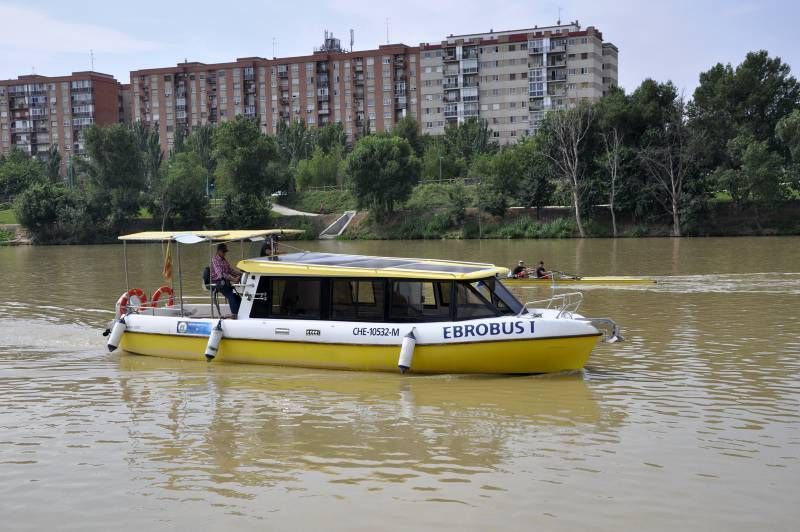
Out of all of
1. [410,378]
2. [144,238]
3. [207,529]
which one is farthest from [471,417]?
[144,238]

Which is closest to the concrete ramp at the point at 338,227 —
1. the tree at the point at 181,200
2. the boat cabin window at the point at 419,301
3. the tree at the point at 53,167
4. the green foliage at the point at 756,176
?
the tree at the point at 181,200

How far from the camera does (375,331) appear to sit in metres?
15.2

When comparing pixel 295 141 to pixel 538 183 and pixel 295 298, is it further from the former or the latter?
pixel 295 298

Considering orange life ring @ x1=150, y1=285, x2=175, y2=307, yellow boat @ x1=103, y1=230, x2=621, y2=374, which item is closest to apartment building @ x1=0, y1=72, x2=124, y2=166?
orange life ring @ x1=150, y1=285, x2=175, y2=307

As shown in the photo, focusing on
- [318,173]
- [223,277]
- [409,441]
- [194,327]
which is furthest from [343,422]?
[318,173]

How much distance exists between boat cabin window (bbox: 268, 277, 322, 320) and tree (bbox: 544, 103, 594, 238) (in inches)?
2312

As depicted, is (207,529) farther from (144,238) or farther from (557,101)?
(557,101)

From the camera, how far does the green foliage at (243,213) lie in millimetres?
87000

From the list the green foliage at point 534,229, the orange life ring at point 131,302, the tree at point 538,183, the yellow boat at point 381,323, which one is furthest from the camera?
the tree at point 538,183

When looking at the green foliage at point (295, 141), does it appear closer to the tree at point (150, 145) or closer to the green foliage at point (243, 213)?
the tree at point (150, 145)

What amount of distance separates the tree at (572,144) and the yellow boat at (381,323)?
58612 millimetres

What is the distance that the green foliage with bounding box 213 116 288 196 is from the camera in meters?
91.4

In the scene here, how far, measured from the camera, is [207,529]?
837 centimetres

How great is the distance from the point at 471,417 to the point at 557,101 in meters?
116
